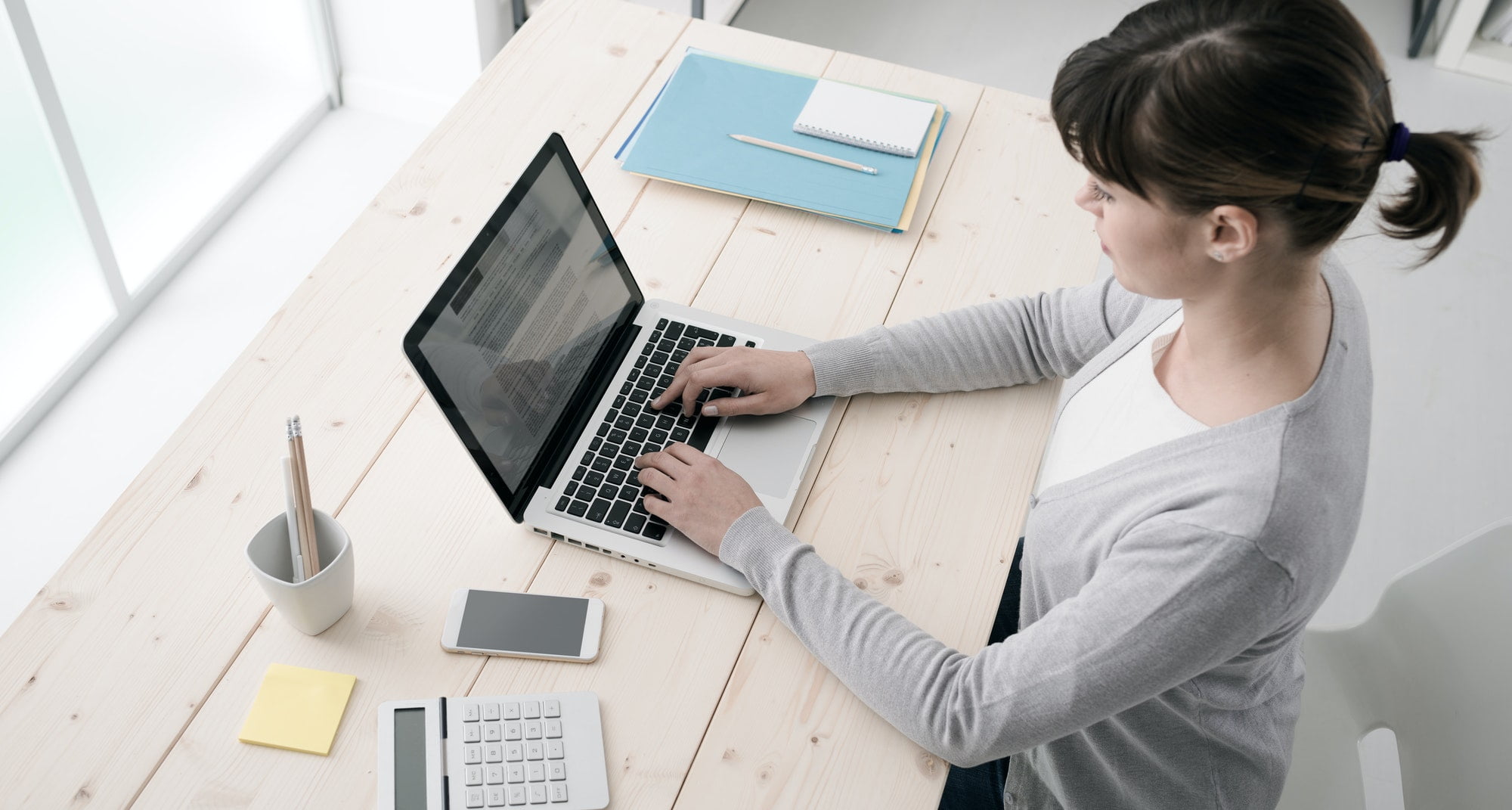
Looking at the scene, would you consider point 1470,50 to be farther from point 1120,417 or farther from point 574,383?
point 574,383

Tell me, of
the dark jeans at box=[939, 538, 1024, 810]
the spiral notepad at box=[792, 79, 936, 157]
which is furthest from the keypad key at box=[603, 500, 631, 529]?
the spiral notepad at box=[792, 79, 936, 157]

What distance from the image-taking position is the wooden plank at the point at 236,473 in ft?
2.82

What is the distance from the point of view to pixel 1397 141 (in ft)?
2.47

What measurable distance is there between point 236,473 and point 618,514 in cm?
36

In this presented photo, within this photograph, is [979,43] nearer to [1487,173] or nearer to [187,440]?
[1487,173]

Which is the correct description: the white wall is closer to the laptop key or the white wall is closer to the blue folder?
the blue folder

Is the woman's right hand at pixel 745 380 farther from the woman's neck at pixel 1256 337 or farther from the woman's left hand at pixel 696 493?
the woman's neck at pixel 1256 337

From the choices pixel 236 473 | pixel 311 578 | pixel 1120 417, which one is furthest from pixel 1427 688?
pixel 236 473

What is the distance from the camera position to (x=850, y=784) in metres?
0.87

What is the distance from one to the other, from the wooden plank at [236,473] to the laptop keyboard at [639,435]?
0.68 ft

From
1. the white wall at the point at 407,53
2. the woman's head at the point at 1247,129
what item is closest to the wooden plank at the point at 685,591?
the woman's head at the point at 1247,129

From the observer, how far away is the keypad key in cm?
102

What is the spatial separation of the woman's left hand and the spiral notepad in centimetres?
58

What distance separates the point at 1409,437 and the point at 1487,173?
3.60 ft
